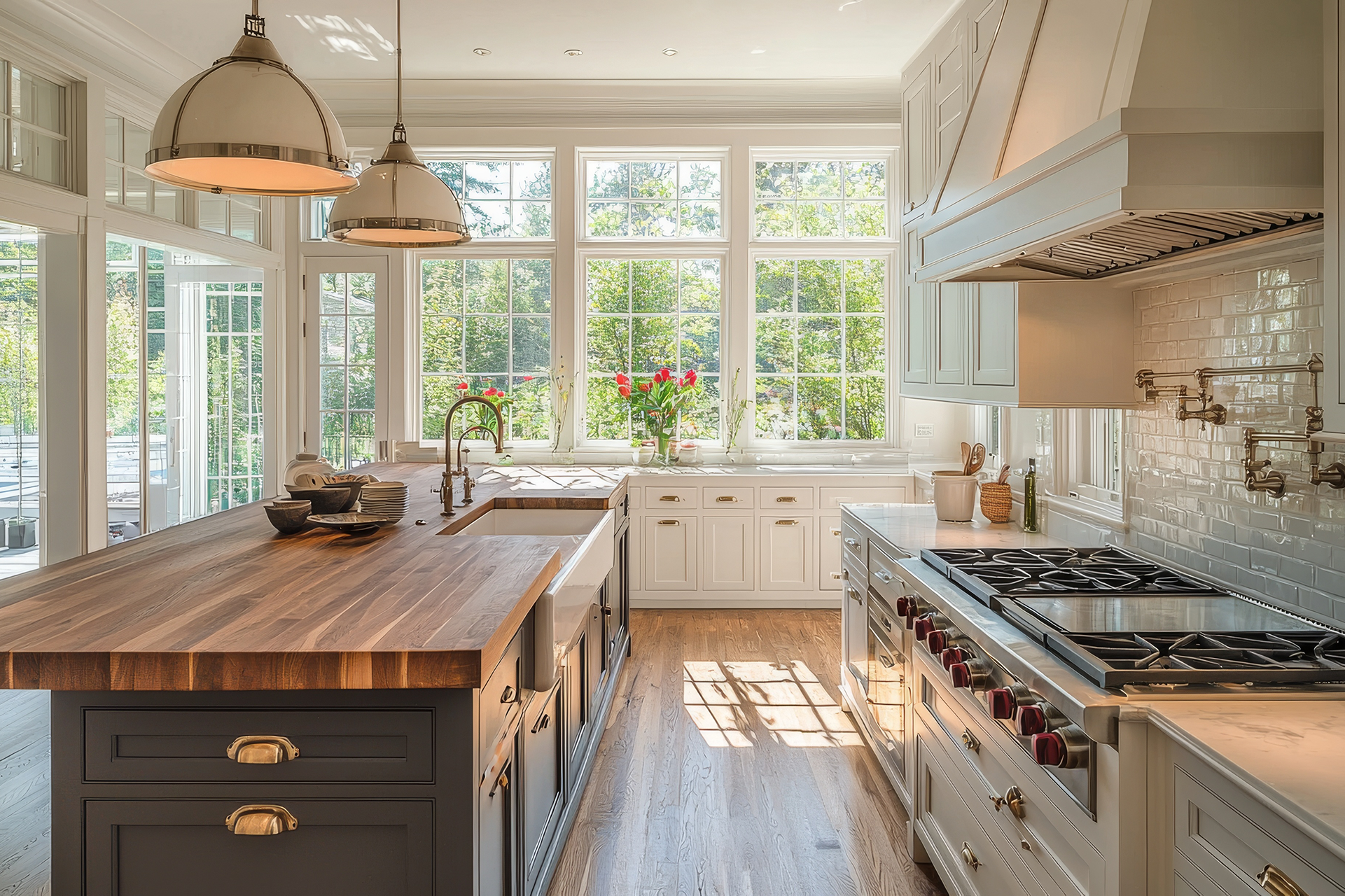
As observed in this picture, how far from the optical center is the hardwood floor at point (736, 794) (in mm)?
2541

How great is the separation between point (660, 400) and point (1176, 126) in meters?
4.43

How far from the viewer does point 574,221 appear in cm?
599

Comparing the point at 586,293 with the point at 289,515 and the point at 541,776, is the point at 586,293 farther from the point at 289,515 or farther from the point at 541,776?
the point at 541,776

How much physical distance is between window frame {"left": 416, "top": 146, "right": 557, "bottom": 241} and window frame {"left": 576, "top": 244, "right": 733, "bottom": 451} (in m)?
0.22

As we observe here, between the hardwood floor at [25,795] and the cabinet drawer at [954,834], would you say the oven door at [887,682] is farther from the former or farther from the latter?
the hardwood floor at [25,795]

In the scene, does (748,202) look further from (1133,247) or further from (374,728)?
(374,728)

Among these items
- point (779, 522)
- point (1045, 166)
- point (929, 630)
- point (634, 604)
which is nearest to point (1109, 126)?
point (1045, 166)

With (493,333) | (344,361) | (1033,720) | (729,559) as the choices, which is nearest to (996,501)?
(1033,720)

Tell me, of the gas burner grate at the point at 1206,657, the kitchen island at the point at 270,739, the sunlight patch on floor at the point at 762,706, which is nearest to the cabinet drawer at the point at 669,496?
the sunlight patch on floor at the point at 762,706

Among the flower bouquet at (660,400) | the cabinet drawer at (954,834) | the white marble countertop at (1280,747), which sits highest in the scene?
the flower bouquet at (660,400)

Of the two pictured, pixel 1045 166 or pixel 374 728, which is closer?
pixel 374 728

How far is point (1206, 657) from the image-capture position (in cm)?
159

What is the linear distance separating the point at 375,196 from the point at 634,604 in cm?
331

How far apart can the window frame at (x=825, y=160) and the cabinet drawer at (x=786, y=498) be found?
1.69 meters
